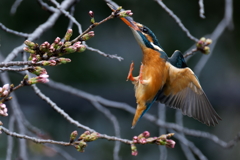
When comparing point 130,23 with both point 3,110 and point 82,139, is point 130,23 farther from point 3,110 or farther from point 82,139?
point 3,110

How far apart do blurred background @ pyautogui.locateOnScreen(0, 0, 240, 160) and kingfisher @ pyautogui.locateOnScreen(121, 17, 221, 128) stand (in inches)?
60.3

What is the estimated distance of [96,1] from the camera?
4023 mm

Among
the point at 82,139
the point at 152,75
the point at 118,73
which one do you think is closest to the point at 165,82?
the point at 152,75

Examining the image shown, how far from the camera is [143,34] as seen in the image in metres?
2.09

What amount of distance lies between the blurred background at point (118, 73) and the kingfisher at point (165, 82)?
5.02ft

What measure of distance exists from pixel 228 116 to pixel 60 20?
2.05 m

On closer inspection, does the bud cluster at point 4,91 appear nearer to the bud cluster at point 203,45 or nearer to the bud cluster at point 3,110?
the bud cluster at point 3,110

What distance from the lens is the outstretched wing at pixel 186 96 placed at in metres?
2.16

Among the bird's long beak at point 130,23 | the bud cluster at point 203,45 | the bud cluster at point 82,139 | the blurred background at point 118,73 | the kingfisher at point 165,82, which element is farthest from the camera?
the blurred background at point 118,73

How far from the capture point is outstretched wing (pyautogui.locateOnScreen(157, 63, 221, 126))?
2156mm

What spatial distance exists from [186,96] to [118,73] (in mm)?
2017

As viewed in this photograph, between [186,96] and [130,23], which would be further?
[186,96]

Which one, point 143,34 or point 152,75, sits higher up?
point 143,34

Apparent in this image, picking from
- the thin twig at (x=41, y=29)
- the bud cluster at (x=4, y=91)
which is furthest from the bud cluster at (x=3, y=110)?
the thin twig at (x=41, y=29)
